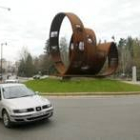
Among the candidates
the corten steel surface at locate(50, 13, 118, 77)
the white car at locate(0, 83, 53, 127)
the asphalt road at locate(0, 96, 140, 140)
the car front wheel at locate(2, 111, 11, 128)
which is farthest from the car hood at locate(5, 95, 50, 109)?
the corten steel surface at locate(50, 13, 118, 77)

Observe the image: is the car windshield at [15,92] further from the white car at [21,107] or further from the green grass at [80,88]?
the green grass at [80,88]

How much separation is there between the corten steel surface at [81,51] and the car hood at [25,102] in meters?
20.2

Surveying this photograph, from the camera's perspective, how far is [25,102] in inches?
417

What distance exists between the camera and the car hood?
407 inches

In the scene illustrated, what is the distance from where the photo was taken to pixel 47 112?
10672 mm

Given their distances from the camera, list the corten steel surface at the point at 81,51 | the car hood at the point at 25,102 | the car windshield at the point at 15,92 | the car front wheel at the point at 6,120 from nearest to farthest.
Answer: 1. the car hood at the point at 25,102
2. the car front wheel at the point at 6,120
3. the car windshield at the point at 15,92
4. the corten steel surface at the point at 81,51

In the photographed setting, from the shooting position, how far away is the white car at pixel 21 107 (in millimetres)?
10211

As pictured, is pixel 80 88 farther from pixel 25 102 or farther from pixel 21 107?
pixel 21 107

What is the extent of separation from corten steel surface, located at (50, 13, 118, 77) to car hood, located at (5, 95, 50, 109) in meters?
20.2

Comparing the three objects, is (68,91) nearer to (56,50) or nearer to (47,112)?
(56,50)

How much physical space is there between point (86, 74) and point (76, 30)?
17.8ft

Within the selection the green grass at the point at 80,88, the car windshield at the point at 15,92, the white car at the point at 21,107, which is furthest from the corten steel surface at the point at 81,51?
the white car at the point at 21,107

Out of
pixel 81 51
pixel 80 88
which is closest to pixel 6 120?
pixel 80 88

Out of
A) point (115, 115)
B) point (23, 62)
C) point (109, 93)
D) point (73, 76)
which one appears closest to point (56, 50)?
point (73, 76)
